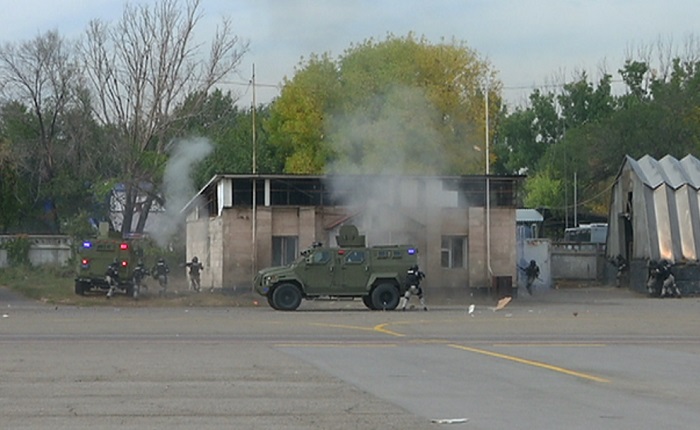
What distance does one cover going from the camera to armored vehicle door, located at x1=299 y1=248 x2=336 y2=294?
3922cm

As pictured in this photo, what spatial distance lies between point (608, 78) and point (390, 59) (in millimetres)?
33892

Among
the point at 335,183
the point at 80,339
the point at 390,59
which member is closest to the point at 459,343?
the point at 80,339

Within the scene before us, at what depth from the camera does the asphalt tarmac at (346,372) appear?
1410cm

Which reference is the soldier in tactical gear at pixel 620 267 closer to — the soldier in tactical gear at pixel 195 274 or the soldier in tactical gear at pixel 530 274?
the soldier in tactical gear at pixel 530 274

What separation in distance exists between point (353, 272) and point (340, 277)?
46 centimetres

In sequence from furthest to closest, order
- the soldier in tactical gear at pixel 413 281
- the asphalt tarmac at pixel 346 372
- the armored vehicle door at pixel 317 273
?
the armored vehicle door at pixel 317 273
the soldier in tactical gear at pixel 413 281
the asphalt tarmac at pixel 346 372

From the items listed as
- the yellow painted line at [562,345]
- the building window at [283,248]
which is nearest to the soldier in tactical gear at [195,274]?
the building window at [283,248]

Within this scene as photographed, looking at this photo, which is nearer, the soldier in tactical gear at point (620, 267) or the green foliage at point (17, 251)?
the soldier in tactical gear at point (620, 267)

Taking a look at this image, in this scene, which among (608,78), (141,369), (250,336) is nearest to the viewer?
(141,369)

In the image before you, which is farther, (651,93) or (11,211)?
(651,93)

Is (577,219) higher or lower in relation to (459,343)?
higher

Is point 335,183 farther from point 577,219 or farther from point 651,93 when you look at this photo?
point 651,93

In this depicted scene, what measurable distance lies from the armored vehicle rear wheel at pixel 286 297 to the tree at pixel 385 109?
67.9 feet

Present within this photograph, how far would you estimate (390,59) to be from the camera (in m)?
69.2
